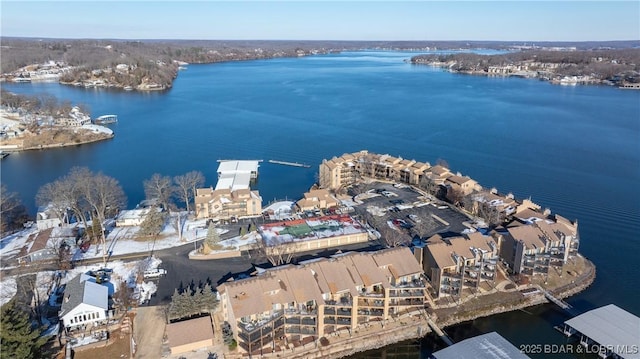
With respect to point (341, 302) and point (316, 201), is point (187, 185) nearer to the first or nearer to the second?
point (316, 201)

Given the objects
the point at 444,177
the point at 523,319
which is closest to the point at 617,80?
the point at 444,177

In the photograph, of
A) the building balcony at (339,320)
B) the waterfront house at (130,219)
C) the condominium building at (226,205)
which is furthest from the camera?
the condominium building at (226,205)

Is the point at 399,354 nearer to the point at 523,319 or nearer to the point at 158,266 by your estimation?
the point at 523,319

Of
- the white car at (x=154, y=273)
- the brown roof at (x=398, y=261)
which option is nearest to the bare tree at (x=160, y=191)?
the white car at (x=154, y=273)

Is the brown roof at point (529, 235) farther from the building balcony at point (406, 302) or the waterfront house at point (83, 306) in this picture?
the waterfront house at point (83, 306)

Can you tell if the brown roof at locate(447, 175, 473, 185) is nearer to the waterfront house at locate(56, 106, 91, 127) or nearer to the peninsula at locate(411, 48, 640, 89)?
the waterfront house at locate(56, 106, 91, 127)

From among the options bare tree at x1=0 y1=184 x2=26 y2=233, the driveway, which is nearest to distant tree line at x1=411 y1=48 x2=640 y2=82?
the driveway

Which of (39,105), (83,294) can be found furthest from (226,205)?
(39,105)
